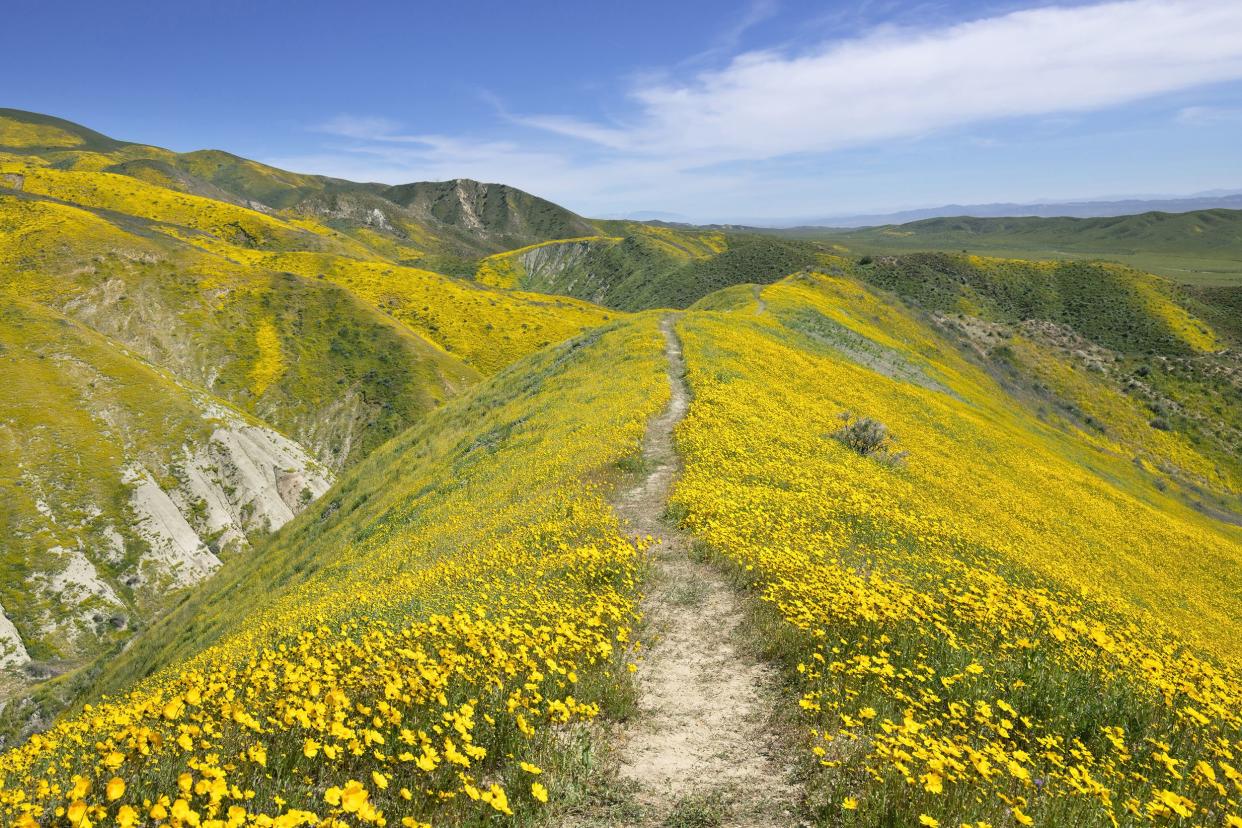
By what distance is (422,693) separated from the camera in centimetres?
614

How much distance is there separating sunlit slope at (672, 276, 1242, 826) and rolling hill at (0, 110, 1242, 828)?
85 millimetres

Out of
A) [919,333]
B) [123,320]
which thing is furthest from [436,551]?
[123,320]

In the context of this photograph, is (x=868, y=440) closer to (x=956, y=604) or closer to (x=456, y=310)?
(x=956, y=604)

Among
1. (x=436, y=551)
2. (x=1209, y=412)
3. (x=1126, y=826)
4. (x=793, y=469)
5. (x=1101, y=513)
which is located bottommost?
(x=1209, y=412)

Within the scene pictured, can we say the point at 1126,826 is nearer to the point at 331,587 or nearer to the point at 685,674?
the point at 685,674

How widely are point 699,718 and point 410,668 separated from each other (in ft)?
12.8

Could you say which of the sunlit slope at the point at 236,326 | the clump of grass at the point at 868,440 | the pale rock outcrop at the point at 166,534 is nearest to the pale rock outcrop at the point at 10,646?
the pale rock outcrop at the point at 166,534

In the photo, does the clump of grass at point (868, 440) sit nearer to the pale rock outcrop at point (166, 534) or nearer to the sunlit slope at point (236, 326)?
the pale rock outcrop at point (166, 534)

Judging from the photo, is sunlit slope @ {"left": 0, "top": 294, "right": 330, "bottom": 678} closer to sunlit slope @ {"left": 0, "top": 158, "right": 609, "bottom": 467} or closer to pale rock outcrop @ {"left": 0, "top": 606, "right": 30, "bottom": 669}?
pale rock outcrop @ {"left": 0, "top": 606, "right": 30, "bottom": 669}

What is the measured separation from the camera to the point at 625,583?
38.2ft

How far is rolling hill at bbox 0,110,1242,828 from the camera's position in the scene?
5.46 metres

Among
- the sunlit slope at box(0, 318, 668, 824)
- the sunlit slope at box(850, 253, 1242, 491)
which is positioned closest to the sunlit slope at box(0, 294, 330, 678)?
the sunlit slope at box(0, 318, 668, 824)

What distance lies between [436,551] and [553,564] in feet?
20.4

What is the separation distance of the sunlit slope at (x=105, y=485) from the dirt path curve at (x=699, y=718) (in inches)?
2050
